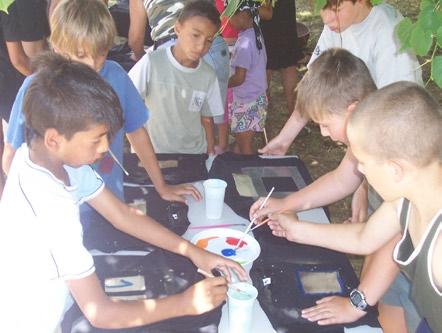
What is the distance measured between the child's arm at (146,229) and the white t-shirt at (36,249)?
361 millimetres

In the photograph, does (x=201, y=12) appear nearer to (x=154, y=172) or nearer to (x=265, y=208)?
(x=154, y=172)

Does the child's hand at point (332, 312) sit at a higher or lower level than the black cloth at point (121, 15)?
higher

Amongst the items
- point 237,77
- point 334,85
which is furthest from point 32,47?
point 334,85

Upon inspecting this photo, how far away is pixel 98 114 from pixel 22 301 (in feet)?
1.84

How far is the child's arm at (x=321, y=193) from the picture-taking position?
6.75ft

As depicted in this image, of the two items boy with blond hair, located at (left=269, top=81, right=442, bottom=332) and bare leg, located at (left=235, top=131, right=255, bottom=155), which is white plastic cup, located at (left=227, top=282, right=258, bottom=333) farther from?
bare leg, located at (left=235, top=131, right=255, bottom=155)

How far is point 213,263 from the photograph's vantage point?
5.71ft

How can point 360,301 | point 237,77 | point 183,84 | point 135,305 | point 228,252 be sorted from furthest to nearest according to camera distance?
point 237,77, point 183,84, point 228,252, point 360,301, point 135,305

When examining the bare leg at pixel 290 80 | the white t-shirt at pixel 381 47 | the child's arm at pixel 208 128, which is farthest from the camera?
the bare leg at pixel 290 80

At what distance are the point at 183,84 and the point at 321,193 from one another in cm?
99

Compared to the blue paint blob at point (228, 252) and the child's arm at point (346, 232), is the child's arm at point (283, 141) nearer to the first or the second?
the child's arm at point (346, 232)

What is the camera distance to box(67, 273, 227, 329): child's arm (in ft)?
4.92

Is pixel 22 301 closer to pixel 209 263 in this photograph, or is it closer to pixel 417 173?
pixel 209 263

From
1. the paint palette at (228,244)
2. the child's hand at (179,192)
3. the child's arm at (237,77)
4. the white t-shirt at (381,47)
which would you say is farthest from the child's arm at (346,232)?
the child's arm at (237,77)
